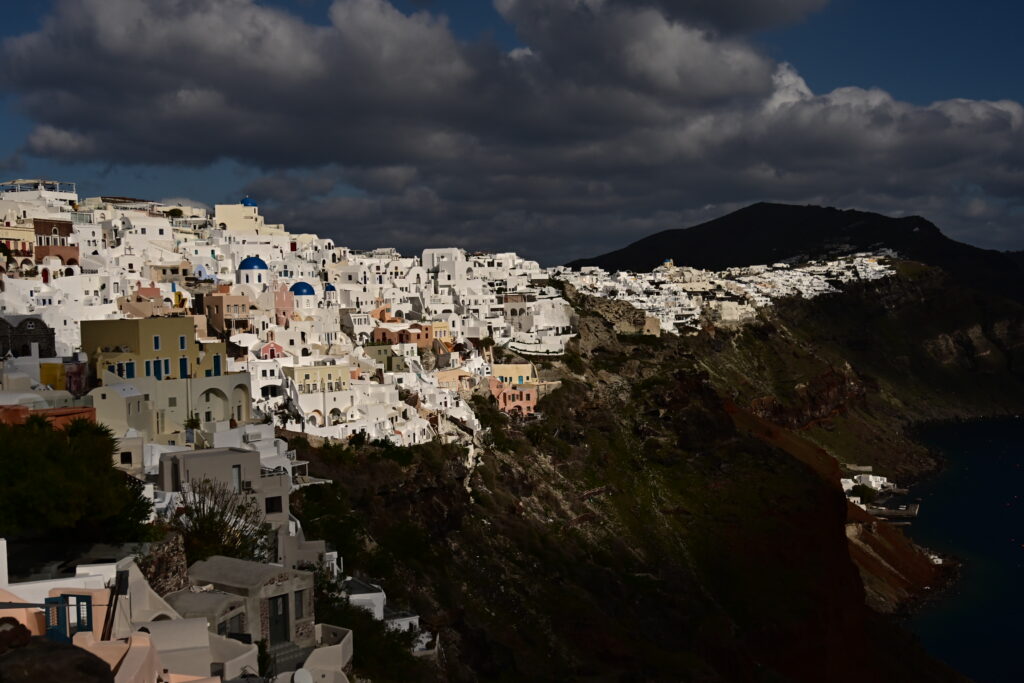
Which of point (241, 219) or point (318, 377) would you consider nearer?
point (318, 377)

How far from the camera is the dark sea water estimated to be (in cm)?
6888

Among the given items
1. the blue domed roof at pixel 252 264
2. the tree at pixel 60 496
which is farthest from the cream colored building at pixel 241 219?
the tree at pixel 60 496

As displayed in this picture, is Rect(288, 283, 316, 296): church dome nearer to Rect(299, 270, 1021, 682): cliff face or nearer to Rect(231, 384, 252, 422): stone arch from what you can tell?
Rect(299, 270, 1021, 682): cliff face

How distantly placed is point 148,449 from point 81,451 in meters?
9.37

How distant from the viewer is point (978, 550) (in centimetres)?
9231

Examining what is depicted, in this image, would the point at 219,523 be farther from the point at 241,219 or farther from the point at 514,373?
the point at 241,219

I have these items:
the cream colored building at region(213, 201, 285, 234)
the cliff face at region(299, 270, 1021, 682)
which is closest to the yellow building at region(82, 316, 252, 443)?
the cliff face at region(299, 270, 1021, 682)

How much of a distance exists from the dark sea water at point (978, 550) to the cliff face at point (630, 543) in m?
4.46

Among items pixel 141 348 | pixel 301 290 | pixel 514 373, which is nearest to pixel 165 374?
pixel 141 348

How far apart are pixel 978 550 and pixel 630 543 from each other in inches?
1708

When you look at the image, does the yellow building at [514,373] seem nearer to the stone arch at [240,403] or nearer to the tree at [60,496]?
the stone arch at [240,403]

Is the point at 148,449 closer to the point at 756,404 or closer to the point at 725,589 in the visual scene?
the point at 725,589

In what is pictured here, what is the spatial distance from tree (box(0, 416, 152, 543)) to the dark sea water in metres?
→ 59.0

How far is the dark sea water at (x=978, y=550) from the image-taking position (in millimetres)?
68875
